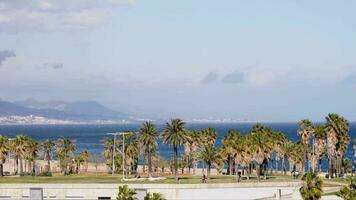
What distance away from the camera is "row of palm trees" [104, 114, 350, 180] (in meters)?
125

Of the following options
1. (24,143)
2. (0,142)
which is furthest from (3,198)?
(24,143)

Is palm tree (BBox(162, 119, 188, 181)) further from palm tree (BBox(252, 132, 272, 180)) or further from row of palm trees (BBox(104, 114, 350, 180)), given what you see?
palm tree (BBox(252, 132, 272, 180))

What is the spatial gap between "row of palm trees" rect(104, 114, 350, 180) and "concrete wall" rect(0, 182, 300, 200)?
16.7 metres

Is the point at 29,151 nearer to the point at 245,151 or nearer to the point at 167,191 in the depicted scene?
the point at 245,151

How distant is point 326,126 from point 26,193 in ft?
208

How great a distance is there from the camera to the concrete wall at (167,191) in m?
99.6

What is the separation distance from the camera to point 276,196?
98625 millimetres

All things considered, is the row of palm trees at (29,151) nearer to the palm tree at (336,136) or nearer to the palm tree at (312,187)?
the palm tree at (336,136)

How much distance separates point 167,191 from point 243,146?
27.2m

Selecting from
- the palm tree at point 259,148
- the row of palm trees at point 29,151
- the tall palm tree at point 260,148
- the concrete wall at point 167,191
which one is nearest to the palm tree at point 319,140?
the tall palm tree at point 260,148

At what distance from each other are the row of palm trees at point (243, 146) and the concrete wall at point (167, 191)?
16.7 m

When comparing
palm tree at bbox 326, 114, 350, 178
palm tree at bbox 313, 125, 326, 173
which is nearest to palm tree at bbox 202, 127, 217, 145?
palm tree at bbox 313, 125, 326, 173

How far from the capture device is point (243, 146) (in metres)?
124

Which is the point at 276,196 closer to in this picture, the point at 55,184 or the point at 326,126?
the point at 55,184
